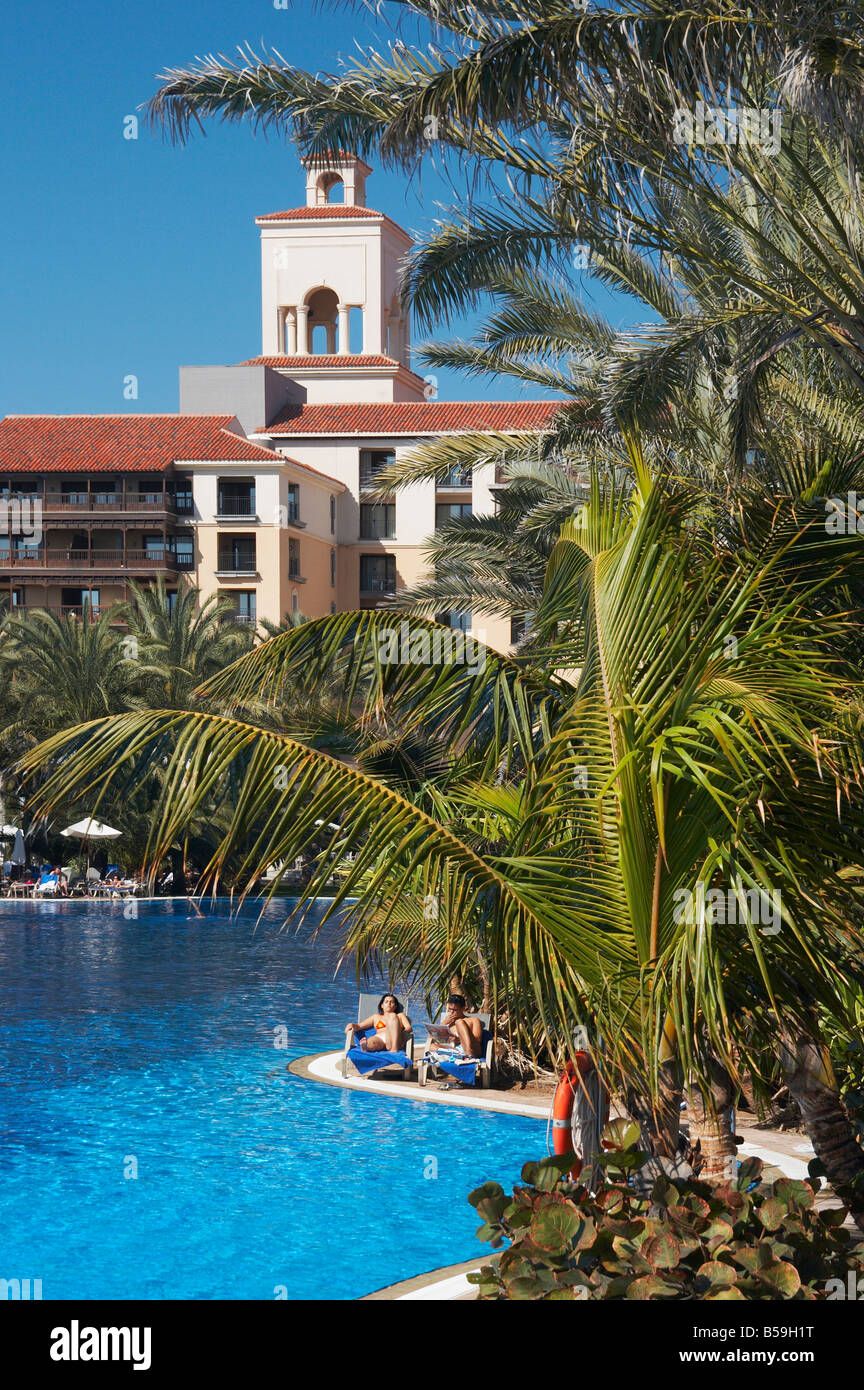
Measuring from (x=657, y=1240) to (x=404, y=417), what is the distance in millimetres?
55068

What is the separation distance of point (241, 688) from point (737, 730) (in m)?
2.27

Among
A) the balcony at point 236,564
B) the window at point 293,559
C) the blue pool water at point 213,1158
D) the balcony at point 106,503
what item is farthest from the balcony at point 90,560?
the blue pool water at point 213,1158

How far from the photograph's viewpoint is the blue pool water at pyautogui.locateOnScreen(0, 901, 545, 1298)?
9.22m

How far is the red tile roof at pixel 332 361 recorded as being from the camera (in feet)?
209

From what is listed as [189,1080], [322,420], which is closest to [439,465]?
[189,1080]

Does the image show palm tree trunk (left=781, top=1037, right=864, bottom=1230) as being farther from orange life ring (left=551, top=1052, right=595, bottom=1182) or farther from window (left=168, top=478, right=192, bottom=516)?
window (left=168, top=478, right=192, bottom=516)

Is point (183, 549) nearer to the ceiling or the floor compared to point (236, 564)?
nearer to the ceiling

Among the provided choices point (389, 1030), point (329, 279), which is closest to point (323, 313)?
point (329, 279)

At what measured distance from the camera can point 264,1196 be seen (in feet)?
34.6

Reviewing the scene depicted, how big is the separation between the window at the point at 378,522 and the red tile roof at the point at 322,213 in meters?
16.9

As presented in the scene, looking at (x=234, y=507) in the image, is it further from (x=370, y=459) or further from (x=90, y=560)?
(x=370, y=459)

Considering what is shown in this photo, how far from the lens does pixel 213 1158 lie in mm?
11617

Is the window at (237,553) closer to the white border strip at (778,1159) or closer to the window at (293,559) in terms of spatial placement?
the window at (293,559)

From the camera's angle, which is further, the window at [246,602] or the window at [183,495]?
the window at [183,495]
